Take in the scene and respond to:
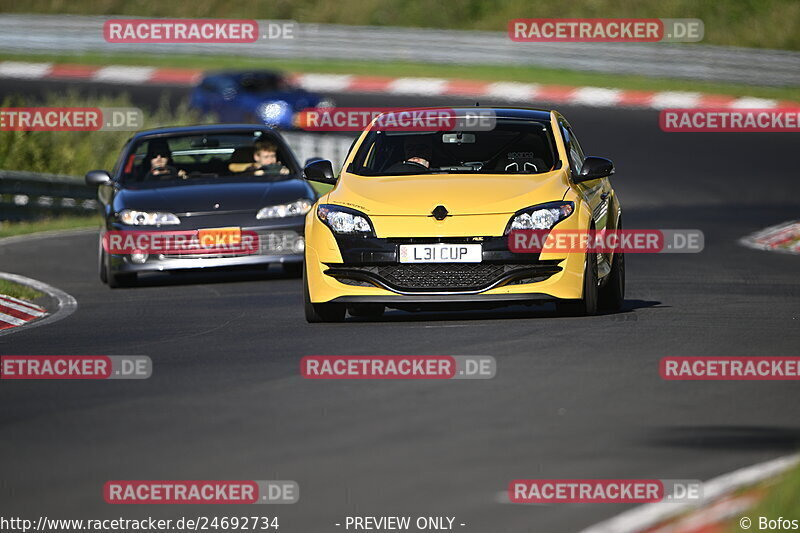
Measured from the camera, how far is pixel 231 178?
16.5 m

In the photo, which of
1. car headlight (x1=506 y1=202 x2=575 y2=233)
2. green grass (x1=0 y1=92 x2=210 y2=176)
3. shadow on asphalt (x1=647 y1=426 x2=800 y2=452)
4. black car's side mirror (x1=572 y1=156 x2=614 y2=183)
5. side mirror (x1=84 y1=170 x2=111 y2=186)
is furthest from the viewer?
green grass (x1=0 y1=92 x2=210 y2=176)

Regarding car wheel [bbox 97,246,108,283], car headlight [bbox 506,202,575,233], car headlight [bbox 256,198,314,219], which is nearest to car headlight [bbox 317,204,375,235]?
car headlight [bbox 506,202,575,233]

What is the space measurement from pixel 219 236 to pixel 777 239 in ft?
22.2

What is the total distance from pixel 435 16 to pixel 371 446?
137 feet

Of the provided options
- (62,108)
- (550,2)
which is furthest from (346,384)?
(550,2)

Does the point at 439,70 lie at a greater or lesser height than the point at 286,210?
greater

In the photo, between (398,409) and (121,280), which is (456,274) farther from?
(121,280)

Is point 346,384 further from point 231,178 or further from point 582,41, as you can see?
point 582,41

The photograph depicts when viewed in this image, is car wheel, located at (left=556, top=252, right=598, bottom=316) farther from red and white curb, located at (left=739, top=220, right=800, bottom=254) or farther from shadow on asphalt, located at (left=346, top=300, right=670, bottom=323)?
red and white curb, located at (left=739, top=220, right=800, bottom=254)

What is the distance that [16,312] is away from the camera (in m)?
13.3

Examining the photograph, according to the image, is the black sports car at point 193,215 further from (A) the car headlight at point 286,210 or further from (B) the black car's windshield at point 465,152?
(B) the black car's windshield at point 465,152

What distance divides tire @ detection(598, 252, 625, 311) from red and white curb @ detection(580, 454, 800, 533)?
5.72 meters

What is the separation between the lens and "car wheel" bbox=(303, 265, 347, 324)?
11.5 m

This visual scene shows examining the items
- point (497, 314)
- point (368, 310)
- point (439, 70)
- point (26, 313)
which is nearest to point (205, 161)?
→ point (26, 313)
